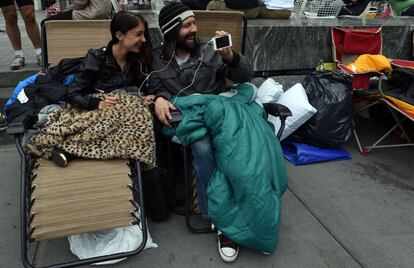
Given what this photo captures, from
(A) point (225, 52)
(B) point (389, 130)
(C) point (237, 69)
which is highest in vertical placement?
(A) point (225, 52)

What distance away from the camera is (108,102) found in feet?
7.48

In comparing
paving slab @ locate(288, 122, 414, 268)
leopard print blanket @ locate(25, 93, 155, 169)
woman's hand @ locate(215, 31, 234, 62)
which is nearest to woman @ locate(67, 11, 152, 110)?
leopard print blanket @ locate(25, 93, 155, 169)

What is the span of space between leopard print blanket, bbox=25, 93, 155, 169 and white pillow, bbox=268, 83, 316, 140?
5.02ft

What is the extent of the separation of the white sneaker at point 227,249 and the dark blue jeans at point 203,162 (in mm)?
274

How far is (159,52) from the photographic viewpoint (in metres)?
2.69

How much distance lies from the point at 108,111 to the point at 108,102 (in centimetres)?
10

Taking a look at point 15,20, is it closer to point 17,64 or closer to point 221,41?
point 17,64

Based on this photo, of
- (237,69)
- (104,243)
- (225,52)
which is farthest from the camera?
(237,69)

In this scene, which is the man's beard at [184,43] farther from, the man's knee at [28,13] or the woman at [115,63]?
the man's knee at [28,13]

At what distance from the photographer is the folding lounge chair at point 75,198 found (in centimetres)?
188

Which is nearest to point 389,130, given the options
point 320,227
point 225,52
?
point 320,227

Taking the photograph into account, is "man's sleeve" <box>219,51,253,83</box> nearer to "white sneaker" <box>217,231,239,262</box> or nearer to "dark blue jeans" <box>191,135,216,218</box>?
"dark blue jeans" <box>191,135,216,218</box>

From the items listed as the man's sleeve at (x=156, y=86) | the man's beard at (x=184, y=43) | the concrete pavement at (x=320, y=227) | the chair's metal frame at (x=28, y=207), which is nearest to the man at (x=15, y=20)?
the concrete pavement at (x=320, y=227)

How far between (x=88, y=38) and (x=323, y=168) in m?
2.41
